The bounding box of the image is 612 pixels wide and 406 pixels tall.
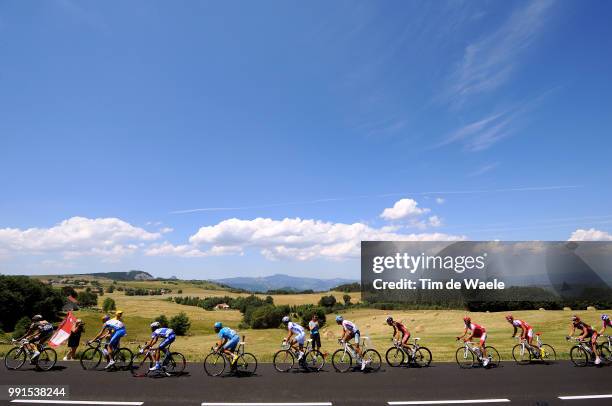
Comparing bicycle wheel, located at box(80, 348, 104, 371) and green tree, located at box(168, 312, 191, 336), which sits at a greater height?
bicycle wheel, located at box(80, 348, 104, 371)

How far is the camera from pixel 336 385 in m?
12.0

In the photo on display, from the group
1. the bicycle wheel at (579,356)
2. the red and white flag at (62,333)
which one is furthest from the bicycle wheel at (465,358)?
the red and white flag at (62,333)

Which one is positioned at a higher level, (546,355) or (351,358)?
(351,358)

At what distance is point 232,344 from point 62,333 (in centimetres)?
729

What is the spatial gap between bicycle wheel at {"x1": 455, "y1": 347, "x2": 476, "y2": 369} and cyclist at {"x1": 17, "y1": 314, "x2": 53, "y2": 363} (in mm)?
16388

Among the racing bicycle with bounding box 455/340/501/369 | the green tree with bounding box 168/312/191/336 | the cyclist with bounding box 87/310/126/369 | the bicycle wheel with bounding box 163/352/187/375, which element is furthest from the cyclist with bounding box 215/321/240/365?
the green tree with bounding box 168/312/191/336

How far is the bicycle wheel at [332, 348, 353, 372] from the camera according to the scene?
14.3 m

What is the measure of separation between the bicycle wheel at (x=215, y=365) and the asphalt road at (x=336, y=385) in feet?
1.05

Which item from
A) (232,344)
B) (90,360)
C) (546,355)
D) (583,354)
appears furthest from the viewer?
(546,355)

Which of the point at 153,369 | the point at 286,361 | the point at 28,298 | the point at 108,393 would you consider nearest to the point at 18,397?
the point at 108,393

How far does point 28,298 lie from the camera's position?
77.9 metres

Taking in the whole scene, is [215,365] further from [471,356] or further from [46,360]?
[471,356]

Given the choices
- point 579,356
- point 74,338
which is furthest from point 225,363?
point 579,356

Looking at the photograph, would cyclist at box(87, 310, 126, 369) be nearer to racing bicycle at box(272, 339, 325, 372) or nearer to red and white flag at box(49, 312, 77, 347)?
red and white flag at box(49, 312, 77, 347)
